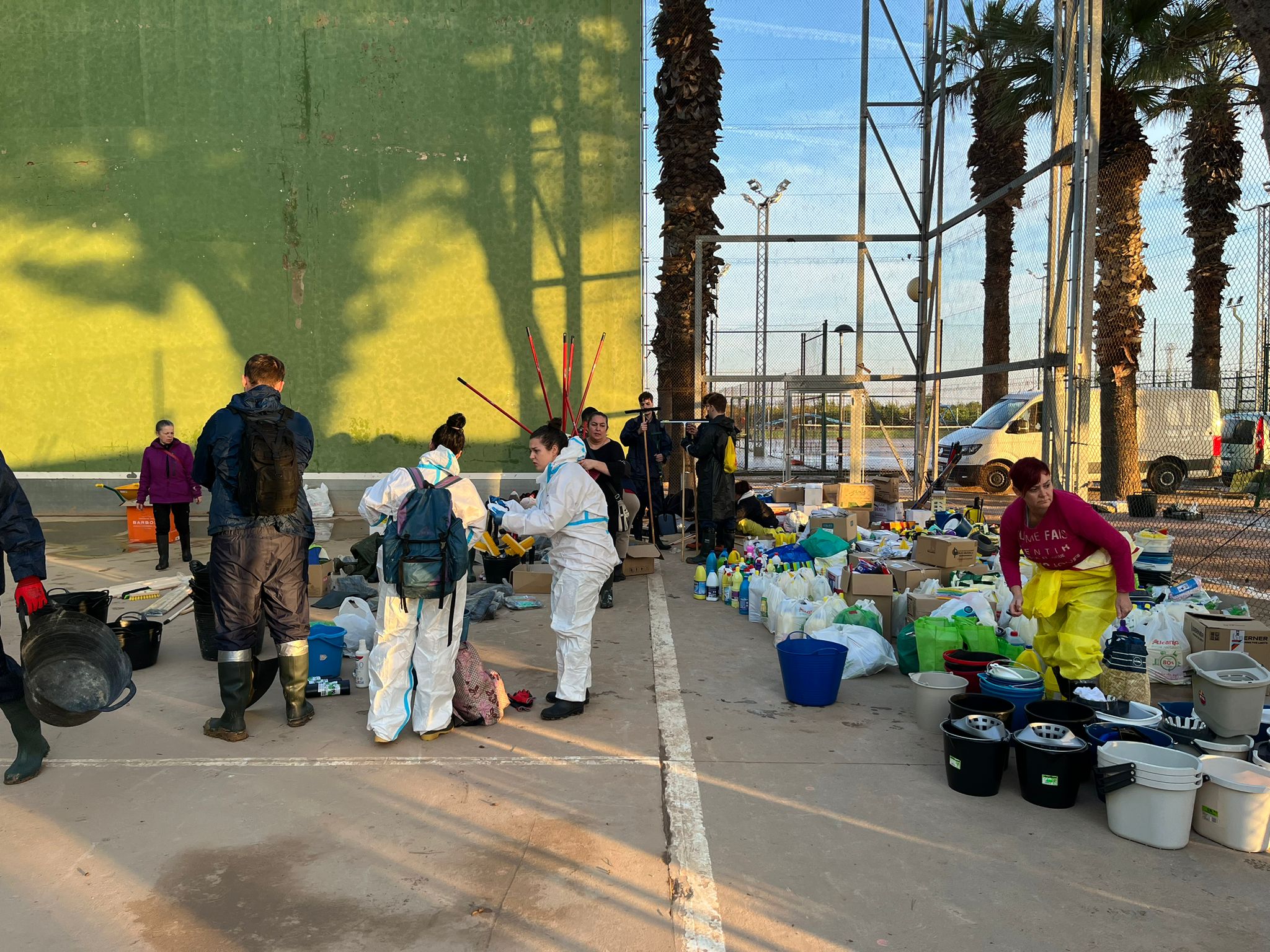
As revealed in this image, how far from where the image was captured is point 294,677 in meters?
5.08

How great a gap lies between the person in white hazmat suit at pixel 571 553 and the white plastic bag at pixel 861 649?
1.74 metres

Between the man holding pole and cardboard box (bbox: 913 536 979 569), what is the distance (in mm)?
3335

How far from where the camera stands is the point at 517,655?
664 cm

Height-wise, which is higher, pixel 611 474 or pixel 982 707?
pixel 611 474

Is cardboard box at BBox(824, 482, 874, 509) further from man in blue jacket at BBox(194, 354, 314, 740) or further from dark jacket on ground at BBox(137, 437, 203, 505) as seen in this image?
man in blue jacket at BBox(194, 354, 314, 740)

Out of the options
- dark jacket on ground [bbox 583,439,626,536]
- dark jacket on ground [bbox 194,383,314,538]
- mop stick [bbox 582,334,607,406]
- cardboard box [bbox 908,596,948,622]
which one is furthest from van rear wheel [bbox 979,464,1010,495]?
dark jacket on ground [bbox 194,383,314,538]

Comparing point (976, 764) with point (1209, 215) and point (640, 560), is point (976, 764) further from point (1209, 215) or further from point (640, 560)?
point (1209, 215)

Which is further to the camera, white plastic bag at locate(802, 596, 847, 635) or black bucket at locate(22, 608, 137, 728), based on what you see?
white plastic bag at locate(802, 596, 847, 635)

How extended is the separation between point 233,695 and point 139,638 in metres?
1.91

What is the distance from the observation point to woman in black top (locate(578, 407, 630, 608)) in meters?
8.45

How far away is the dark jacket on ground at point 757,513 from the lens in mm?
11430

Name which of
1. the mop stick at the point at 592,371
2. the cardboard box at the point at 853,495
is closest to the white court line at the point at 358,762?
the cardboard box at the point at 853,495

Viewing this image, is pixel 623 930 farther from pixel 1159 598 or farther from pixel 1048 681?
pixel 1159 598

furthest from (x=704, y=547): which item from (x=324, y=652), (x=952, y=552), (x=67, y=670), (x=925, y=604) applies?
(x=67, y=670)
